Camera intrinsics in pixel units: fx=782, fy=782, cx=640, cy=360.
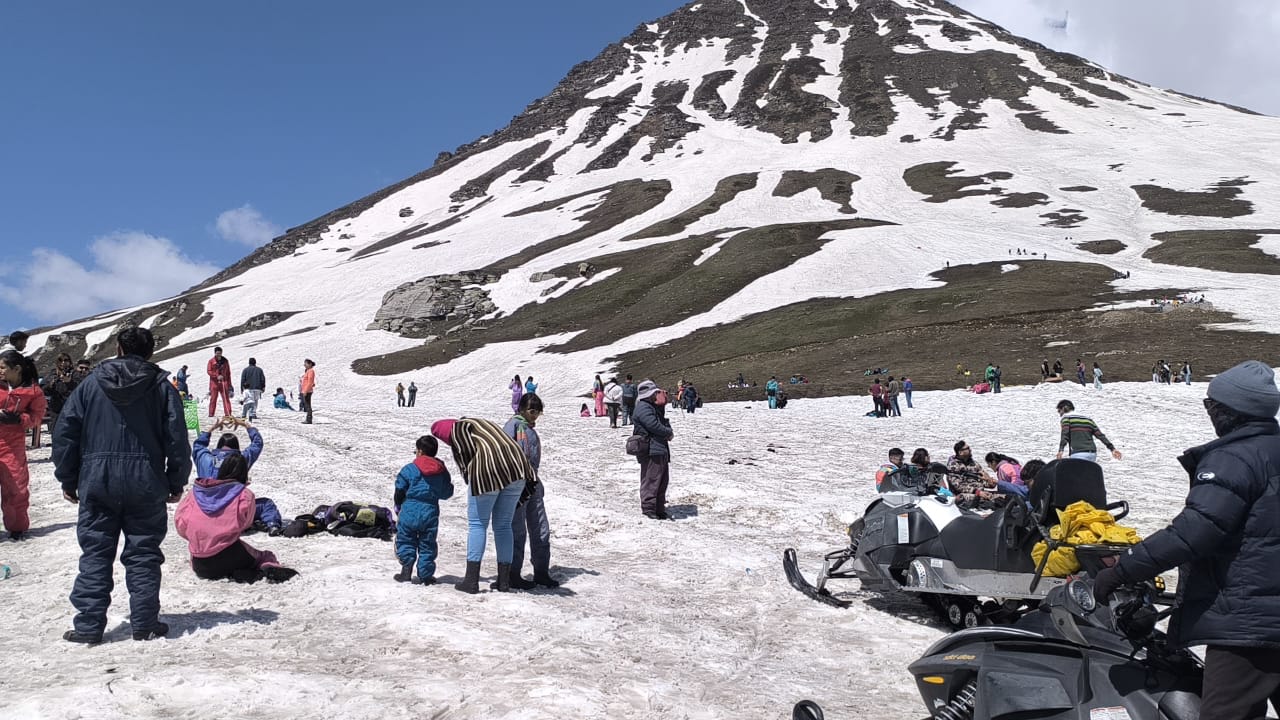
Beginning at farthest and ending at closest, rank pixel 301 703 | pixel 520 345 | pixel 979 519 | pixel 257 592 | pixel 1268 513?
pixel 520 345
pixel 257 592
pixel 979 519
pixel 301 703
pixel 1268 513

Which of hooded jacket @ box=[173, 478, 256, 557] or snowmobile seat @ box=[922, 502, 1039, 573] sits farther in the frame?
hooded jacket @ box=[173, 478, 256, 557]

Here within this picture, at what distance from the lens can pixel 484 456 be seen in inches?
357

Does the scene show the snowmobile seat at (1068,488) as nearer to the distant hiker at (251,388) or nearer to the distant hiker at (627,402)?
the distant hiker at (627,402)

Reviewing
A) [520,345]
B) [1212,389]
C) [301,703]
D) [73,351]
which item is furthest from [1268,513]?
[73,351]

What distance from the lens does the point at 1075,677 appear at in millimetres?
4391

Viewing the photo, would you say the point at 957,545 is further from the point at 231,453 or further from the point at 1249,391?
the point at 231,453

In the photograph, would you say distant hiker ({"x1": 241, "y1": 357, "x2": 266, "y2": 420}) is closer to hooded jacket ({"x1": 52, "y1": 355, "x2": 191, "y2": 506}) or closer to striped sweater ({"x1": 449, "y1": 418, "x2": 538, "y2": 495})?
striped sweater ({"x1": 449, "y1": 418, "x2": 538, "y2": 495})

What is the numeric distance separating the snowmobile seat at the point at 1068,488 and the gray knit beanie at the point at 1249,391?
3.16 m

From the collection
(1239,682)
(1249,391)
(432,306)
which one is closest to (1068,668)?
(1239,682)

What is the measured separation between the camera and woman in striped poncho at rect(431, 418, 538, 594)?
905cm

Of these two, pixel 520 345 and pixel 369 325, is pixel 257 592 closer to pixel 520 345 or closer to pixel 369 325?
pixel 520 345

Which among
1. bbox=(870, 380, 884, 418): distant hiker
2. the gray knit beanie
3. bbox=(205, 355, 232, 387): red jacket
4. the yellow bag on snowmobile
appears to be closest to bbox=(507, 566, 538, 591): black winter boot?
the yellow bag on snowmobile

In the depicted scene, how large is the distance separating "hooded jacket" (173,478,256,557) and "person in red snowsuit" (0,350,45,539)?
3.53m

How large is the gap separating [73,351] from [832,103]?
140 meters
